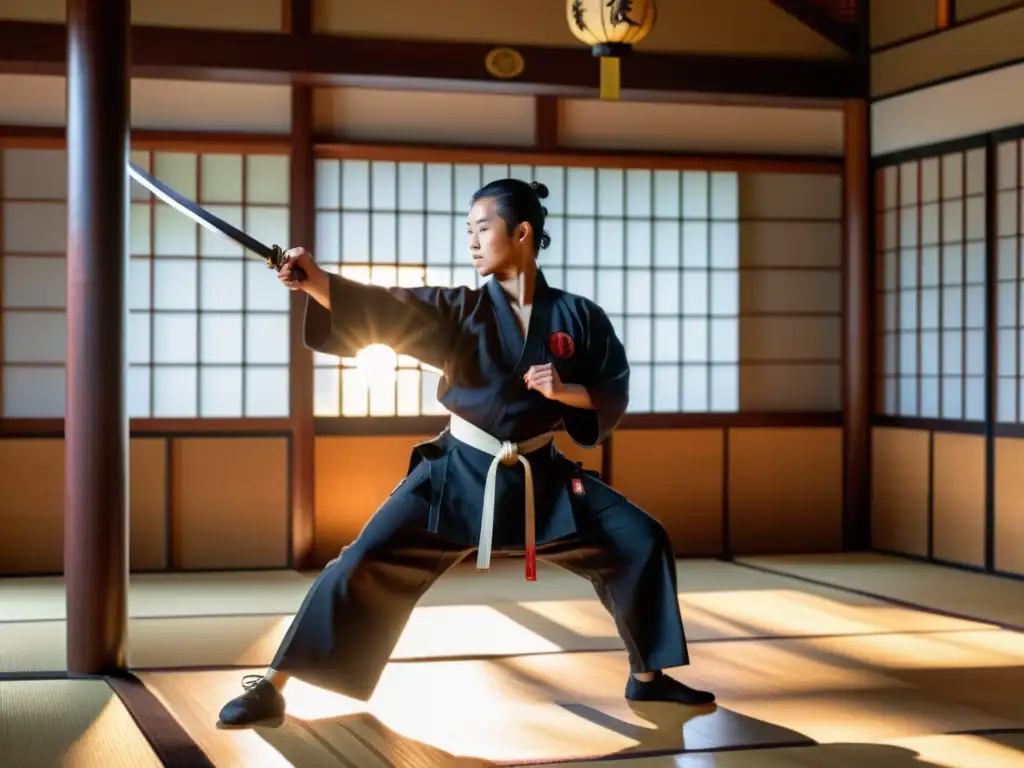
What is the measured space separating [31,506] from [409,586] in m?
3.27

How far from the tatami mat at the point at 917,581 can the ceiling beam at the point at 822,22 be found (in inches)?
96.7

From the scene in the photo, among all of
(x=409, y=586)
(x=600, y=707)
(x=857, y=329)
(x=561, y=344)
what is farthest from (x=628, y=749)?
(x=857, y=329)

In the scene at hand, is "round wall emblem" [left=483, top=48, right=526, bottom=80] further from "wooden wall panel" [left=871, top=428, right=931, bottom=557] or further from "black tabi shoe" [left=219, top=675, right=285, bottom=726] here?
"black tabi shoe" [left=219, top=675, right=285, bottom=726]

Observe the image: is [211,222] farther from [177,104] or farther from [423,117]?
[423,117]

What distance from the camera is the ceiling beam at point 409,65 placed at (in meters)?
5.89

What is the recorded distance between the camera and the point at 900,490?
678cm

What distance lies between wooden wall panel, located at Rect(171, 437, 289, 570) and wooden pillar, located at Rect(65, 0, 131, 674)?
230 cm

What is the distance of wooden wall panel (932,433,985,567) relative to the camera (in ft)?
20.6

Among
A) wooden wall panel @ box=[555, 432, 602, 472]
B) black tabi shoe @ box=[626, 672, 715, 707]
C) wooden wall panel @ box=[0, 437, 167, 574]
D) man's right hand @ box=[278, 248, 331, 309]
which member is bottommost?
black tabi shoe @ box=[626, 672, 715, 707]

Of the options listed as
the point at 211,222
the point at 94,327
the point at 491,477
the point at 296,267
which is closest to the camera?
the point at 296,267

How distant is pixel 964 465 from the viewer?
20.9 feet

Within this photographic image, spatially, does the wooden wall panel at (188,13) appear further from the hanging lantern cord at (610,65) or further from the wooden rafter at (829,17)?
the wooden rafter at (829,17)

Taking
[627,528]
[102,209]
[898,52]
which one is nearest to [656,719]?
[627,528]

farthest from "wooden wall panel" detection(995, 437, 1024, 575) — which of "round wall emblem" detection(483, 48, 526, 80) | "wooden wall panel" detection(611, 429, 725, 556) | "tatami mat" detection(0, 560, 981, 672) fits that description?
"round wall emblem" detection(483, 48, 526, 80)
